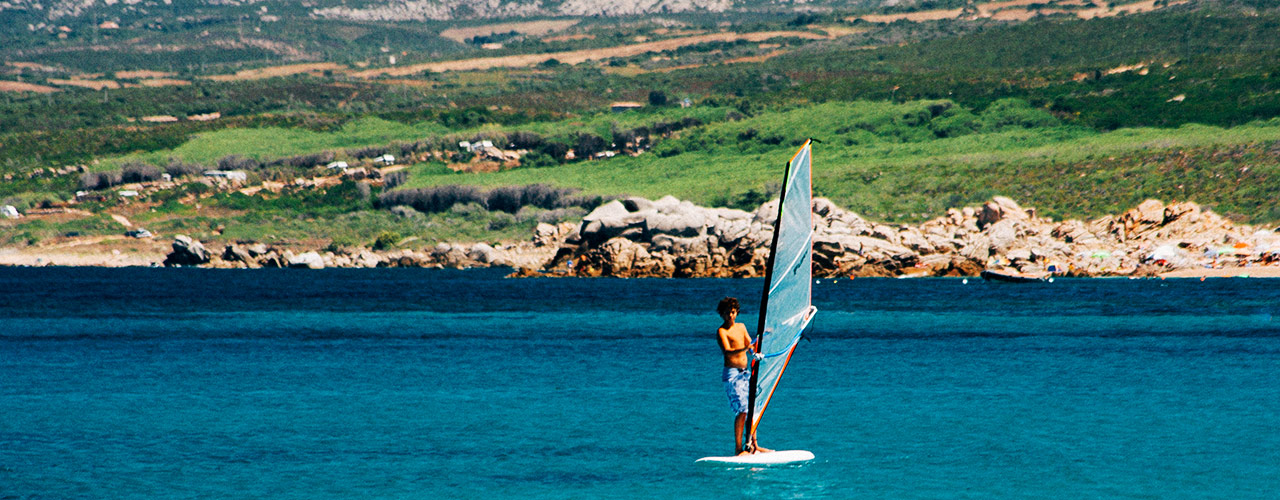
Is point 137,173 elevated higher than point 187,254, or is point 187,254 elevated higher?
point 137,173

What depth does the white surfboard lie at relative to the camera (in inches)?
822

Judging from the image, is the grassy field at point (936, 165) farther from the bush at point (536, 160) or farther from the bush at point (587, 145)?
the bush at point (587, 145)

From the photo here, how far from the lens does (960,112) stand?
14400cm

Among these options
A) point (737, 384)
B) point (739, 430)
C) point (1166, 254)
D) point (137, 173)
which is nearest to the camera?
point (737, 384)

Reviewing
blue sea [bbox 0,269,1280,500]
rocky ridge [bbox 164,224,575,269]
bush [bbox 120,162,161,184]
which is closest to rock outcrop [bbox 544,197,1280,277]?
rocky ridge [bbox 164,224,575,269]

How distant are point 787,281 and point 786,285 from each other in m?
0.06

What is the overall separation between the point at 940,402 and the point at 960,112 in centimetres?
12047

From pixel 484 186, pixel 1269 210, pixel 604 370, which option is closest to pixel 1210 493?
pixel 604 370

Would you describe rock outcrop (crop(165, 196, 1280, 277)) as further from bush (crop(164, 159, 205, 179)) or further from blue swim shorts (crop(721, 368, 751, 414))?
bush (crop(164, 159, 205, 179))

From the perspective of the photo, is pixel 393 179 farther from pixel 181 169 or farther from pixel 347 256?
pixel 347 256

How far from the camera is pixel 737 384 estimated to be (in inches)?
762

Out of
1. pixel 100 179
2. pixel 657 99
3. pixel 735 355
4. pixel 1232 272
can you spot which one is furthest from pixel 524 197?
pixel 735 355

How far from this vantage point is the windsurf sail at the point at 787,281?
1794 cm

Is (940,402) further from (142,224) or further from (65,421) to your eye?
(142,224)
